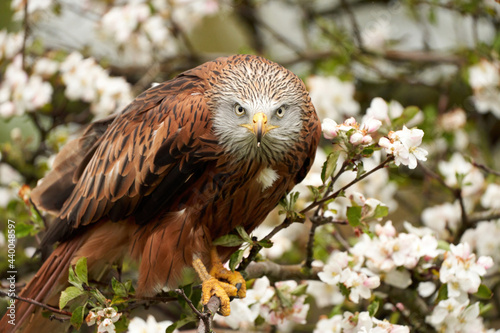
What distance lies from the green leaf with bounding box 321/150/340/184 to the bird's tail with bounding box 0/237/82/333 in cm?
118

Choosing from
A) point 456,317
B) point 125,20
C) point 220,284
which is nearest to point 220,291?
point 220,284

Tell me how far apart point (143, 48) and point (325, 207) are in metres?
2.48

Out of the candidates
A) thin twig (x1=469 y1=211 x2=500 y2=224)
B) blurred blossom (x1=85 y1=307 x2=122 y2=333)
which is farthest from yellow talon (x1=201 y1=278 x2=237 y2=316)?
thin twig (x1=469 y1=211 x2=500 y2=224)

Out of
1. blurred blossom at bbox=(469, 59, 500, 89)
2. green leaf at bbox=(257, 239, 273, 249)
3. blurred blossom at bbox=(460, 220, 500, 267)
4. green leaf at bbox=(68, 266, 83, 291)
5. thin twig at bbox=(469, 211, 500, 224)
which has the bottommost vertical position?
green leaf at bbox=(68, 266, 83, 291)

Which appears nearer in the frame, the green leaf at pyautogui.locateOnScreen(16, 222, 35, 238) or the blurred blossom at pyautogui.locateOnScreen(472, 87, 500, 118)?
the green leaf at pyautogui.locateOnScreen(16, 222, 35, 238)

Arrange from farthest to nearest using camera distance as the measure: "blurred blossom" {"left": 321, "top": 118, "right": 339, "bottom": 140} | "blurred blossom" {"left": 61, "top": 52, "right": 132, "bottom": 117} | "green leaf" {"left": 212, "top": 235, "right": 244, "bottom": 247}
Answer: "blurred blossom" {"left": 61, "top": 52, "right": 132, "bottom": 117} < "green leaf" {"left": 212, "top": 235, "right": 244, "bottom": 247} < "blurred blossom" {"left": 321, "top": 118, "right": 339, "bottom": 140}

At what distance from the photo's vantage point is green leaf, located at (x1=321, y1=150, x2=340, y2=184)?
81.0 inches

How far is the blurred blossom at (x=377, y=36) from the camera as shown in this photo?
4414 mm

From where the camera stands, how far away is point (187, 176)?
223cm

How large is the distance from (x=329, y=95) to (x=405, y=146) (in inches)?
82.9

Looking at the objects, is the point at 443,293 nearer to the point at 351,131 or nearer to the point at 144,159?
the point at 351,131

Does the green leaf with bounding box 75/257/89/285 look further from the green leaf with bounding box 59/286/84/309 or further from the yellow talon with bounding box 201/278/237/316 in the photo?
the yellow talon with bounding box 201/278/237/316

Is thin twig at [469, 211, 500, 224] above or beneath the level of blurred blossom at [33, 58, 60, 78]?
above

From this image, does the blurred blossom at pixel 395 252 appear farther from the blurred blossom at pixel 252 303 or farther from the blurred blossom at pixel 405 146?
the blurred blossom at pixel 405 146
